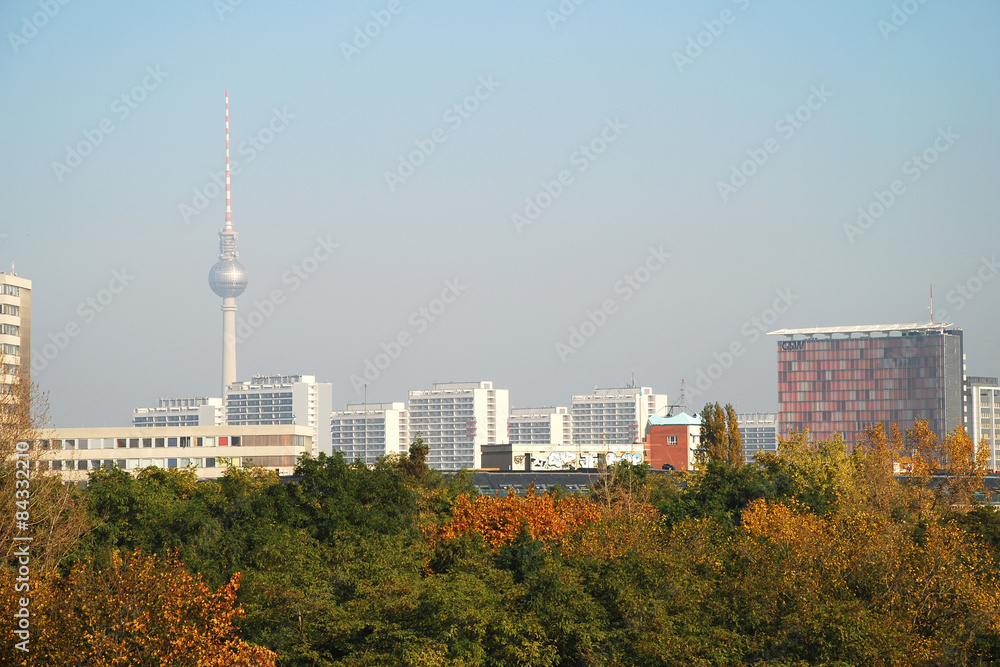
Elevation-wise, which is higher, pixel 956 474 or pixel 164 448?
pixel 164 448

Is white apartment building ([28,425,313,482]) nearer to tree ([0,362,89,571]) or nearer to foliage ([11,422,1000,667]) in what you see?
foliage ([11,422,1000,667])

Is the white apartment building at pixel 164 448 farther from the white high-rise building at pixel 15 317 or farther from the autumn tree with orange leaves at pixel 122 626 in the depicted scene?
the autumn tree with orange leaves at pixel 122 626

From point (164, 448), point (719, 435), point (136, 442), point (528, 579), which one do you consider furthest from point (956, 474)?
point (136, 442)

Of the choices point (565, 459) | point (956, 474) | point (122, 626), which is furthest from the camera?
point (565, 459)

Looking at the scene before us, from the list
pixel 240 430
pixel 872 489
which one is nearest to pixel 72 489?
pixel 872 489

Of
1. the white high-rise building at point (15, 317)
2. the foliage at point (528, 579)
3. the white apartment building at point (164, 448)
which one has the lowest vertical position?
the foliage at point (528, 579)

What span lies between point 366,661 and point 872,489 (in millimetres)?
54700

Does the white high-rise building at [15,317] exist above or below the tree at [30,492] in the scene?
above

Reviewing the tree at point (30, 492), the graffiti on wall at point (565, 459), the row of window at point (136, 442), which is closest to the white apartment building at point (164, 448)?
the row of window at point (136, 442)

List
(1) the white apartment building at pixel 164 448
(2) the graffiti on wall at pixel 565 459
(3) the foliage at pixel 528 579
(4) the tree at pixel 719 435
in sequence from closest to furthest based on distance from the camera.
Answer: (3) the foliage at pixel 528 579
(4) the tree at pixel 719 435
(1) the white apartment building at pixel 164 448
(2) the graffiti on wall at pixel 565 459

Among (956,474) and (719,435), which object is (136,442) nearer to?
(719,435)

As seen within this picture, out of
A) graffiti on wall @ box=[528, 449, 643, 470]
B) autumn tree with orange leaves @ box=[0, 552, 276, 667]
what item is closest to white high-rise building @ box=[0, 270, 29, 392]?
graffiti on wall @ box=[528, 449, 643, 470]

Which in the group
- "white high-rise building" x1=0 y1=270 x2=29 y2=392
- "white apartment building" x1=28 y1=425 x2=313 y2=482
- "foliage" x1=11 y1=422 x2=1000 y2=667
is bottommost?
"foliage" x1=11 y1=422 x2=1000 y2=667

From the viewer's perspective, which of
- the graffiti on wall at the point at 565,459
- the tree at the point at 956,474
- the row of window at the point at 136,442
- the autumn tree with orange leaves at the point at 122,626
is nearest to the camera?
the autumn tree with orange leaves at the point at 122,626
